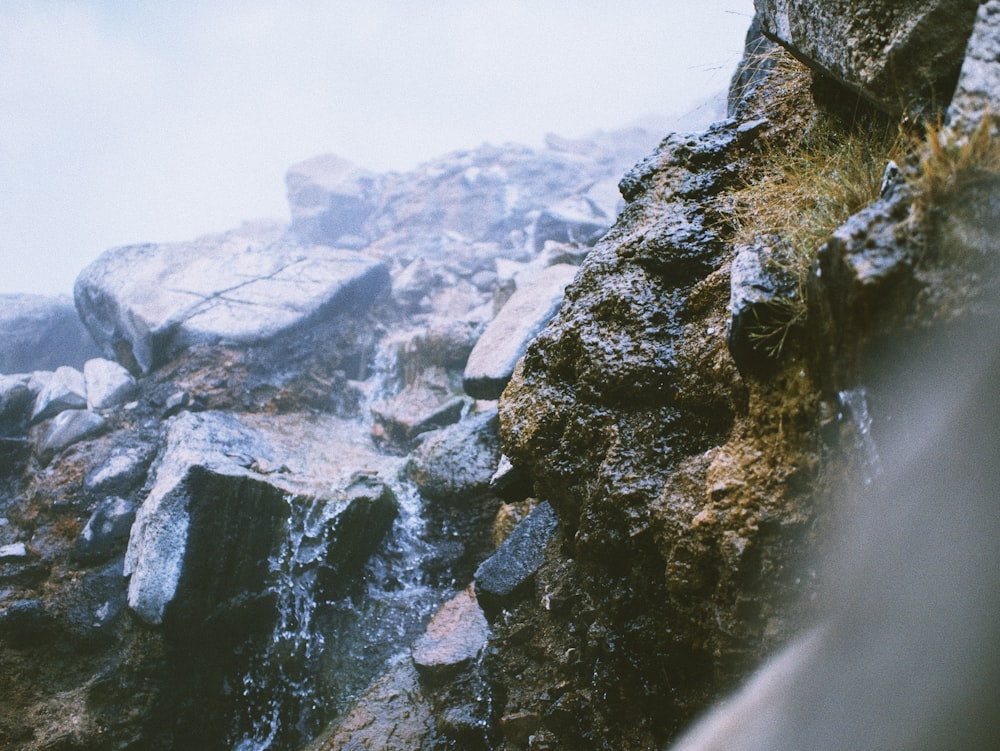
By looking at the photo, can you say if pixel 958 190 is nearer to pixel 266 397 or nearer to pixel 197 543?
pixel 197 543

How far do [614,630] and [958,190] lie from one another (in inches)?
110

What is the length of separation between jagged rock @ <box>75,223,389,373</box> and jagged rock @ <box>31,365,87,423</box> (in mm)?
1101

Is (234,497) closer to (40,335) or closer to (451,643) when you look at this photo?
(451,643)

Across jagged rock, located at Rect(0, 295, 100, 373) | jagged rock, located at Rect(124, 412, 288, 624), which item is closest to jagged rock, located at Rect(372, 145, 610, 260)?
jagged rock, located at Rect(0, 295, 100, 373)

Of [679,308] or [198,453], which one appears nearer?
[679,308]

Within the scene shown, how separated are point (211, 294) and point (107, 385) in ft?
9.25

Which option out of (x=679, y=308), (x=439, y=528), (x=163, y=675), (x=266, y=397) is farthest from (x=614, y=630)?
(x=266, y=397)

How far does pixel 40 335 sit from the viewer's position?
14.7 metres

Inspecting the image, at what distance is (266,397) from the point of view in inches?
395

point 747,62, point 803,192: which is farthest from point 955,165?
point 747,62

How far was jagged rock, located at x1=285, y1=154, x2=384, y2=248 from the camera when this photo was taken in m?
30.9

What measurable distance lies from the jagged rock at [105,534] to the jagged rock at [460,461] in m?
4.04

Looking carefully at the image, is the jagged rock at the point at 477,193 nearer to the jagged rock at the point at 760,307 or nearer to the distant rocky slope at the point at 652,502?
the distant rocky slope at the point at 652,502

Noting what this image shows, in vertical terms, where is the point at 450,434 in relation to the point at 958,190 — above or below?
below
